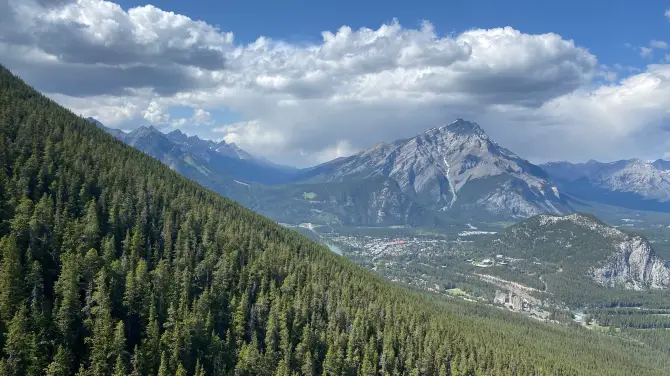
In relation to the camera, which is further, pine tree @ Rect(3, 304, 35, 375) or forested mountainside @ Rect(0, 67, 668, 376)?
forested mountainside @ Rect(0, 67, 668, 376)

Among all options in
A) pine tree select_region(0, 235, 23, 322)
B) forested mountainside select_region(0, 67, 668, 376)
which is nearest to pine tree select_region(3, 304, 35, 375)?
forested mountainside select_region(0, 67, 668, 376)

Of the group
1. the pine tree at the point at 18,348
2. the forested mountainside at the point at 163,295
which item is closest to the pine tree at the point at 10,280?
the forested mountainside at the point at 163,295

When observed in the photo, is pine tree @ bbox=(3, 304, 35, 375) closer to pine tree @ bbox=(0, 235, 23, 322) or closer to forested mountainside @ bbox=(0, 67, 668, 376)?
forested mountainside @ bbox=(0, 67, 668, 376)

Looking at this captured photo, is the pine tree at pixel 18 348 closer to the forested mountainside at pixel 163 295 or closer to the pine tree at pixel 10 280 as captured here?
the forested mountainside at pixel 163 295

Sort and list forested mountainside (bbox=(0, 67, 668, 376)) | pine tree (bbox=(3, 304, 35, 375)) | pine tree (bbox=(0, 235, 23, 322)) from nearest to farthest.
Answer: pine tree (bbox=(3, 304, 35, 375)) → pine tree (bbox=(0, 235, 23, 322)) → forested mountainside (bbox=(0, 67, 668, 376))

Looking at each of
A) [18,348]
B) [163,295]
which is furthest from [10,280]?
[163,295]

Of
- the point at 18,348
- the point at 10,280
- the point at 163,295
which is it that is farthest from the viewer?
the point at 163,295

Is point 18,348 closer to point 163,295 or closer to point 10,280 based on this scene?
point 10,280

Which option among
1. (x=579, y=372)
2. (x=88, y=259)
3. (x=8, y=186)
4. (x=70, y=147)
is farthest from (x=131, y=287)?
(x=579, y=372)

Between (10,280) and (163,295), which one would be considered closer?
(10,280)
